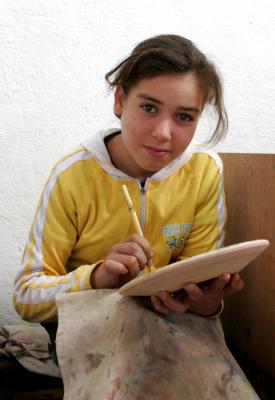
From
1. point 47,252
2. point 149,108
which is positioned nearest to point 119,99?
point 149,108

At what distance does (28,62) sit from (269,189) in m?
0.77

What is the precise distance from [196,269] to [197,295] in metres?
0.12

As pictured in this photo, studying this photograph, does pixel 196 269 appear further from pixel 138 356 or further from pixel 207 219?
pixel 207 219

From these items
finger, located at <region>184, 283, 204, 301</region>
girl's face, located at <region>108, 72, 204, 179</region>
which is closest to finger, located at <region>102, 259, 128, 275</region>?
finger, located at <region>184, 283, 204, 301</region>

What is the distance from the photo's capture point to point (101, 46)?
145cm

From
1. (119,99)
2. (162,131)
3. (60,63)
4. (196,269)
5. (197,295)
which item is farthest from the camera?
(60,63)

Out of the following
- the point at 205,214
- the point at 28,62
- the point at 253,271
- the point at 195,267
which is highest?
the point at 28,62

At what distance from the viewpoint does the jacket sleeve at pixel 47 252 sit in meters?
0.97

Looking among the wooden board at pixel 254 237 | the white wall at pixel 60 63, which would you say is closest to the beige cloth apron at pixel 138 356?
the wooden board at pixel 254 237

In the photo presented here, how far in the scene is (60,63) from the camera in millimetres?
1415

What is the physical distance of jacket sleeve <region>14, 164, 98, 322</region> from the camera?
3.19 feet

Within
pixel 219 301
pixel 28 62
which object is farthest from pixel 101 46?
pixel 219 301

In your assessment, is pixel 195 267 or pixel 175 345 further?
pixel 175 345

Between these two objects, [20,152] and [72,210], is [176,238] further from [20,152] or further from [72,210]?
[20,152]
